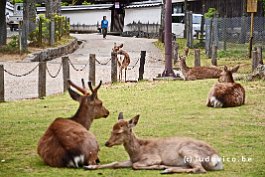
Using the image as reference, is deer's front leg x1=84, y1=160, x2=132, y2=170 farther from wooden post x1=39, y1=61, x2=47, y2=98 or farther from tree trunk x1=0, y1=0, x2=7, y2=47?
tree trunk x1=0, y1=0, x2=7, y2=47

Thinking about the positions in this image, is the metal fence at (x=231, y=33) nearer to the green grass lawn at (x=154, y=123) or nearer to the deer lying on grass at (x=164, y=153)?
the green grass lawn at (x=154, y=123)

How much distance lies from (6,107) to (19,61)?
13178 millimetres

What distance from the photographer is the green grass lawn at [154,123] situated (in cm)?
823

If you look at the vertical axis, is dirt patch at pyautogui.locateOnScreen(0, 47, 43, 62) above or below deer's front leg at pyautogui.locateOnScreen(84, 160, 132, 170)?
above

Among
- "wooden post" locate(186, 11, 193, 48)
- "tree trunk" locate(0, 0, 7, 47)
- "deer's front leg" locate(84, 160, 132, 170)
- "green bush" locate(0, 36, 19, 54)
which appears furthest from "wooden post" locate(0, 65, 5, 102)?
"wooden post" locate(186, 11, 193, 48)

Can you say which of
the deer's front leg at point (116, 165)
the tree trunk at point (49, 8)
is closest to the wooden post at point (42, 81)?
Answer: the deer's front leg at point (116, 165)

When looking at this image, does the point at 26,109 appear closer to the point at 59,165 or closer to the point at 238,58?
the point at 59,165

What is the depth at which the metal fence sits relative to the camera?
101 feet

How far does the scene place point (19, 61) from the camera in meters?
27.8

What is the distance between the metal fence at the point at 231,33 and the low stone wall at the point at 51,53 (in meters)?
6.88

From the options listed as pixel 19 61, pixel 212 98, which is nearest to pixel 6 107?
A: pixel 212 98

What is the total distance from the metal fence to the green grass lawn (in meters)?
12.9

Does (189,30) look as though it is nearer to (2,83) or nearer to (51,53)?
(51,53)

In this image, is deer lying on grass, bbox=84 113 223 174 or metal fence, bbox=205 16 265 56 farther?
metal fence, bbox=205 16 265 56
